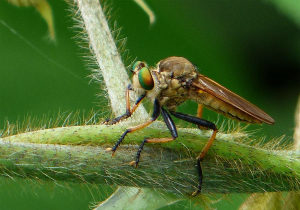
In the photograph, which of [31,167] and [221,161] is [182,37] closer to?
[221,161]

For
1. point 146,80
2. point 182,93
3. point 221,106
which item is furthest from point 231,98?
point 146,80

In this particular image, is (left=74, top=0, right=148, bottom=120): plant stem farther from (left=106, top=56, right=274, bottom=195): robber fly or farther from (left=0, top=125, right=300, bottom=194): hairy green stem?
(left=0, top=125, right=300, bottom=194): hairy green stem

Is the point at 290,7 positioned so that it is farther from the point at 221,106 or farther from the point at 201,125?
the point at 201,125

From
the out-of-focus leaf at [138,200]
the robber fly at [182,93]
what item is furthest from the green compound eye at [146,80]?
the out-of-focus leaf at [138,200]

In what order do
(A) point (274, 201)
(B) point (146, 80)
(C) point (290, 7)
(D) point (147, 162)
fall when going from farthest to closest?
(C) point (290, 7) < (B) point (146, 80) < (A) point (274, 201) < (D) point (147, 162)

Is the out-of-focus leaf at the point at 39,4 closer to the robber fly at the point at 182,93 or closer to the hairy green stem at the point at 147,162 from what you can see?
the robber fly at the point at 182,93

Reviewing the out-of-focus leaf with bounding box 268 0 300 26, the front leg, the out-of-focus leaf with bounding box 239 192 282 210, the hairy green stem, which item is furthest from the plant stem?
the out-of-focus leaf with bounding box 268 0 300 26
